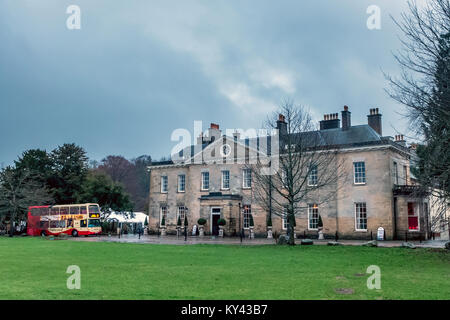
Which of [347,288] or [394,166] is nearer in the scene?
[347,288]

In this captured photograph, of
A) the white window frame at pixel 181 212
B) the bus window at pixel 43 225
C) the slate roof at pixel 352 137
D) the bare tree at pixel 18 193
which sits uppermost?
the slate roof at pixel 352 137

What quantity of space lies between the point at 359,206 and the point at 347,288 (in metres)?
24.5

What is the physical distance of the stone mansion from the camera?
31531mm

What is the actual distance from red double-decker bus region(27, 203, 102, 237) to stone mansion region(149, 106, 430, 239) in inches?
244

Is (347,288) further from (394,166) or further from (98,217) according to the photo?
(98,217)

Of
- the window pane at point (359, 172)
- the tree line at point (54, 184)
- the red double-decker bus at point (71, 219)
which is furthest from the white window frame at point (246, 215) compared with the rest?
the tree line at point (54, 184)

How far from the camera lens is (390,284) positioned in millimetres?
9891

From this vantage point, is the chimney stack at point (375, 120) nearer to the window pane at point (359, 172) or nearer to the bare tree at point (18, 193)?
the window pane at point (359, 172)

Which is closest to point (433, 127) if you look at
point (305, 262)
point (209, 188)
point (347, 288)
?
point (305, 262)

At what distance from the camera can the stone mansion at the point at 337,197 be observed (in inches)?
1241

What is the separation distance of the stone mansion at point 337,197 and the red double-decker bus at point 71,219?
6185 mm

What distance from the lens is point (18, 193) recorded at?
43625 mm

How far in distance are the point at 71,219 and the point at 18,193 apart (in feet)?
25.5

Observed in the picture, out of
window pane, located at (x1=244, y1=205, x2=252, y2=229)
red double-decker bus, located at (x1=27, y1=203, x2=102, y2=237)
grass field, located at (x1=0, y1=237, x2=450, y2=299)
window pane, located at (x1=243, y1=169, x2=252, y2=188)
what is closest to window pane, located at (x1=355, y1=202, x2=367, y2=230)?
window pane, located at (x1=244, y1=205, x2=252, y2=229)
